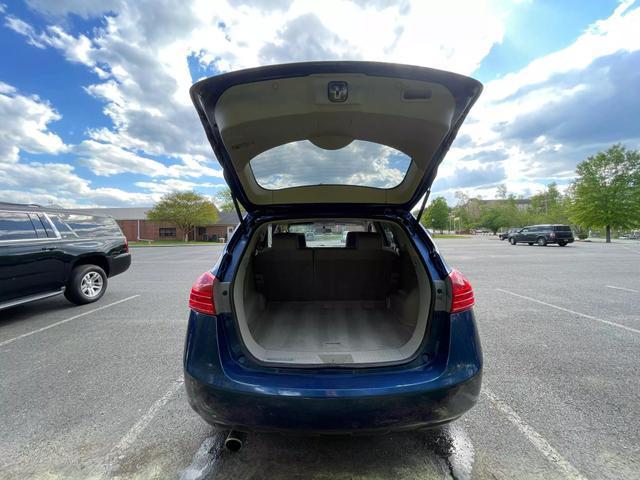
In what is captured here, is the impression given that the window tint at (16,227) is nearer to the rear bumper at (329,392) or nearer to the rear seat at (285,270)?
the rear seat at (285,270)

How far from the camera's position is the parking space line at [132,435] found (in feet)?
5.52

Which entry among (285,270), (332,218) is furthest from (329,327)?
(332,218)

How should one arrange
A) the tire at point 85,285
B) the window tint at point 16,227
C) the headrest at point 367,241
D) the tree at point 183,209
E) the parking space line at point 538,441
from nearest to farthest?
the parking space line at point 538,441 → the headrest at point 367,241 → the window tint at point 16,227 → the tire at point 85,285 → the tree at point 183,209

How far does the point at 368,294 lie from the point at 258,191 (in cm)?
178

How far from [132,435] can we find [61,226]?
4.45 meters

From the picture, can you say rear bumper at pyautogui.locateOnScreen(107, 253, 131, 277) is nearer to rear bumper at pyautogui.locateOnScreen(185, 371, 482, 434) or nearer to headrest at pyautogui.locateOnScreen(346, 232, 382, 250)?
headrest at pyautogui.locateOnScreen(346, 232, 382, 250)

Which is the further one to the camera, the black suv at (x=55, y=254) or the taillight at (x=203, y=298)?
the black suv at (x=55, y=254)

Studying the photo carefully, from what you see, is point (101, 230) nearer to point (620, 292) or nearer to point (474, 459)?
point (474, 459)

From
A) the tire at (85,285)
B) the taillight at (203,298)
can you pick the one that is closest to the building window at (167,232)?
the tire at (85,285)

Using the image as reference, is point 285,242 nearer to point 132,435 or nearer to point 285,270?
point 285,270

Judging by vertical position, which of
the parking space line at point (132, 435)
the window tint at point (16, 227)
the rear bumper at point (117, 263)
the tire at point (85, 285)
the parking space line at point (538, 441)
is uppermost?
the window tint at point (16, 227)

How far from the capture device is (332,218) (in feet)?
7.79

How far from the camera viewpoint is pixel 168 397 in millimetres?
2354

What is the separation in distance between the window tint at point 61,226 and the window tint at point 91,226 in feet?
0.24
